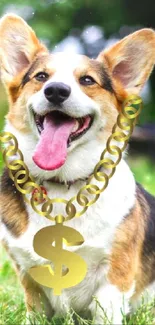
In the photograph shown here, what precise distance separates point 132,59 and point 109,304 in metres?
1.05

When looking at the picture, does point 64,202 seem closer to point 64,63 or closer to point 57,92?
point 57,92

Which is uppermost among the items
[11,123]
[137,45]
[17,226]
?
[137,45]

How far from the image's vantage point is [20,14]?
341cm

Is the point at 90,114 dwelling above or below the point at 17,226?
above

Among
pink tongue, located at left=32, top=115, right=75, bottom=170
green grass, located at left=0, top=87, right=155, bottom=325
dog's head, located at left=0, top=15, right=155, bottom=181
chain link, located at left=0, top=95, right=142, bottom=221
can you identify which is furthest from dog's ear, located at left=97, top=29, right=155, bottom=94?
green grass, located at left=0, top=87, right=155, bottom=325

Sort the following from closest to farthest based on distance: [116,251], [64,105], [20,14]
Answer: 1. [64,105]
2. [116,251]
3. [20,14]

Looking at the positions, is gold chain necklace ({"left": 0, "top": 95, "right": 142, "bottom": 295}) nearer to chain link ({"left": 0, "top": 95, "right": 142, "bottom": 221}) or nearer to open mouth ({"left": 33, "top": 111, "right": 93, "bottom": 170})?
chain link ({"left": 0, "top": 95, "right": 142, "bottom": 221})

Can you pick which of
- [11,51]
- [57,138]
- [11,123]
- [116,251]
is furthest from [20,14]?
[116,251]

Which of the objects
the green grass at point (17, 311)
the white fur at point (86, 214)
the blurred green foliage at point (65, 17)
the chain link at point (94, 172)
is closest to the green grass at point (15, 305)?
the green grass at point (17, 311)

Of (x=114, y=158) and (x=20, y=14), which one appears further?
(x=20, y=14)

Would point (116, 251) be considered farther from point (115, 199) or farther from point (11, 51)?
point (11, 51)

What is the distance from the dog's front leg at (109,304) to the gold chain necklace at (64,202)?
178 millimetres

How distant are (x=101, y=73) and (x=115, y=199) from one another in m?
0.54

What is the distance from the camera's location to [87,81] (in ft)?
10.1
